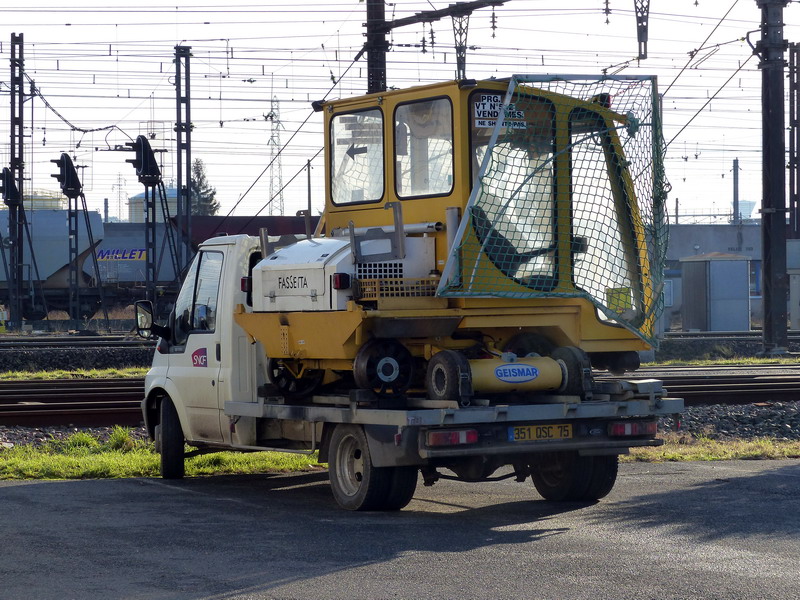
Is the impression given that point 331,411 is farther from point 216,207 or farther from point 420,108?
point 216,207

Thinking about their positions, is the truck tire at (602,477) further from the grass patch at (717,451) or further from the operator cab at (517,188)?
the grass patch at (717,451)

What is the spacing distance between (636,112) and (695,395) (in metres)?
9.03

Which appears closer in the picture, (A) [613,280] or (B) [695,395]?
(A) [613,280]

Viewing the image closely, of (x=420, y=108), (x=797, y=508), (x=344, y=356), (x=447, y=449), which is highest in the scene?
(x=420, y=108)

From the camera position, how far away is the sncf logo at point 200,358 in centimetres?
1064

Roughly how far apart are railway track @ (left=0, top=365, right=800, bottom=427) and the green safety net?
319 inches

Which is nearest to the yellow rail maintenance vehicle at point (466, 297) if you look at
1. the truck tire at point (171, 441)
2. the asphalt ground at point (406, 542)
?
the asphalt ground at point (406, 542)

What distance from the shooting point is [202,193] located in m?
129

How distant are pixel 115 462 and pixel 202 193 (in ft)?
392

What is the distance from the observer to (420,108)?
929cm

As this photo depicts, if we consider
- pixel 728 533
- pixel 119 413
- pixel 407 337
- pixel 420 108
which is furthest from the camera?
pixel 119 413

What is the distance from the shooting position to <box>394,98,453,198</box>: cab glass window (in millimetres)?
9055

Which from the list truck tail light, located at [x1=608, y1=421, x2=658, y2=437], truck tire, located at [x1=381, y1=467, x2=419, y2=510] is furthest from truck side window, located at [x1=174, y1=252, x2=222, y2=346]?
truck tail light, located at [x1=608, y1=421, x2=658, y2=437]

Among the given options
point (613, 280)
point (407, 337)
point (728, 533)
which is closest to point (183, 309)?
point (407, 337)
